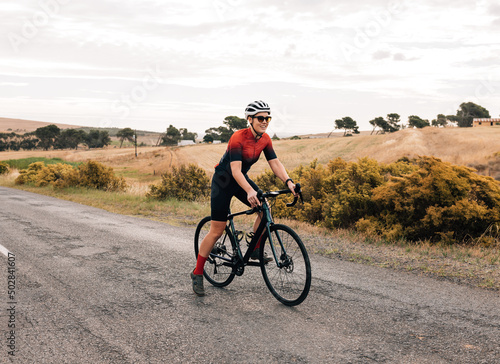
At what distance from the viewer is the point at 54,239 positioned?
8.86 meters

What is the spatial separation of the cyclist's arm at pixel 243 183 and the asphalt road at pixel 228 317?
129 centimetres

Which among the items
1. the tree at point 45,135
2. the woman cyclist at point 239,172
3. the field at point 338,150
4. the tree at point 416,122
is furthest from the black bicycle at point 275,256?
the tree at point 45,135

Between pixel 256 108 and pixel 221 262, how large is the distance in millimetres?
2215

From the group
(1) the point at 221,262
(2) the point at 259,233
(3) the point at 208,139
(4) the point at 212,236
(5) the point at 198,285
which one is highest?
(3) the point at 208,139

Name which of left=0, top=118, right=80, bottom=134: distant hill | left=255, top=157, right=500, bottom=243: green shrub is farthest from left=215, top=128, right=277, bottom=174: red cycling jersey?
left=0, top=118, right=80, bottom=134: distant hill

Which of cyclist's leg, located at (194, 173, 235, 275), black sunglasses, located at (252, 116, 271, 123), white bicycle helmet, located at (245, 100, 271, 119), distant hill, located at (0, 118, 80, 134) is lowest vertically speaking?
cyclist's leg, located at (194, 173, 235, 275)

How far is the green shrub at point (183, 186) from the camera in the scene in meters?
17.6

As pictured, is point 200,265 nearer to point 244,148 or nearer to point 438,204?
point 244,148

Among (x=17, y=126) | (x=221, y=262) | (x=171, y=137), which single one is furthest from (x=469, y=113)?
(x=17, y=126)

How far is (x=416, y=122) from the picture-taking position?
101m

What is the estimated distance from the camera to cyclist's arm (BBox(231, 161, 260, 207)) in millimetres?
4566

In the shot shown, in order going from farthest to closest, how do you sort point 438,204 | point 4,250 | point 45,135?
point 45,135 → point 438,204 → point 4,250

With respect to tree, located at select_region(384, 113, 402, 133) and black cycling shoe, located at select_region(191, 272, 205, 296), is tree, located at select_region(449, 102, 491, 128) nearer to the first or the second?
tree, located at select_region(384, 113, 402, 133)

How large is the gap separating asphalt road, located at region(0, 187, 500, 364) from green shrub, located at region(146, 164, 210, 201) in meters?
→ 10.4
